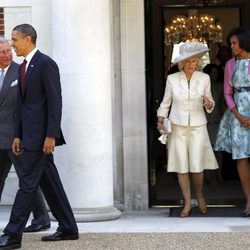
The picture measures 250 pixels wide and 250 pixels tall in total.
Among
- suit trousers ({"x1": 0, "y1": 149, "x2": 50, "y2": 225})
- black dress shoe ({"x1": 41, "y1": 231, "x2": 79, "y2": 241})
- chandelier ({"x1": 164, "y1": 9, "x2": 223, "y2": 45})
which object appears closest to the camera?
black dress shoe ({"x1": 41, "y1": 231, "x2": 79, "y2": 241})

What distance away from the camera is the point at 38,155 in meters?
6.21

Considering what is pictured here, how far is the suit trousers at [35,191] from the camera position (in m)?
6.14

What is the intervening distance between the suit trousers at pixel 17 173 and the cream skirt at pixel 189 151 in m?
1.47

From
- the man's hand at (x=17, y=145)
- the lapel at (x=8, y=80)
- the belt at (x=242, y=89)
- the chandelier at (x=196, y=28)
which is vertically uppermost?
the chandelier at (x=196, y=28)

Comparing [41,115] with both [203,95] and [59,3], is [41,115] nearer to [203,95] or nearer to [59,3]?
[59,3]

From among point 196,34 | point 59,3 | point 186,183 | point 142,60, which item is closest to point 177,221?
point 186,183

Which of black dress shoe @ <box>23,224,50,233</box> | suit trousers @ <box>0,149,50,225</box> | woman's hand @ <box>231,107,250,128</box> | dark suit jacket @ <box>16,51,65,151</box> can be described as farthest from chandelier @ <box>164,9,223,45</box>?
dark suit jacket @ <box>16,51,65,151</box>

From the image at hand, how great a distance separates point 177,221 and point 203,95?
4.24 feet

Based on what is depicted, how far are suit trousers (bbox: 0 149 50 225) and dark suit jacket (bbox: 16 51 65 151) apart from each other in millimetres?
525

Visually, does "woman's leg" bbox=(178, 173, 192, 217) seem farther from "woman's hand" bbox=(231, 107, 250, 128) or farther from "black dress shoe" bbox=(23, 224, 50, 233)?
"black dress shoe" bbox=(23, 224, 50, 233)

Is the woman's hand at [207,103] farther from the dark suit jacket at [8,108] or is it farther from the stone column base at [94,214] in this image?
the dark suit jacket at [8,108]

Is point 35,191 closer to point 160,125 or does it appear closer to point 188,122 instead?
point 160,125

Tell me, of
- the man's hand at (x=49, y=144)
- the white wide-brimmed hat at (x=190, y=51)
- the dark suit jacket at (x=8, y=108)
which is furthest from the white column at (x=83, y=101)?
the man's hand at (x=49, y=144)

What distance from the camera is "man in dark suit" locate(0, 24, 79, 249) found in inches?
242
